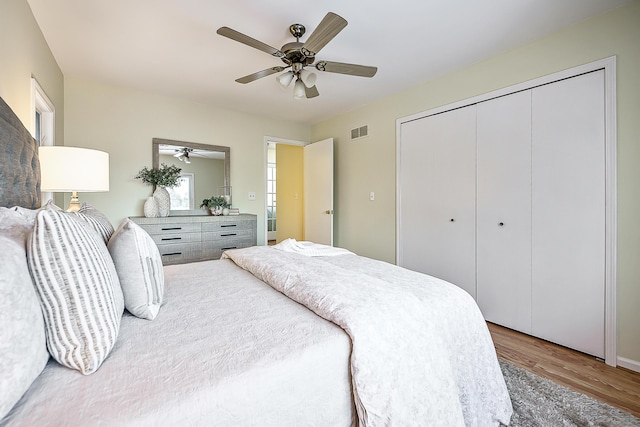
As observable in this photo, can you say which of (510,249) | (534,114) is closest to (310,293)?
(510,249)

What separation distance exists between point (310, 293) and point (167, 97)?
3472mm

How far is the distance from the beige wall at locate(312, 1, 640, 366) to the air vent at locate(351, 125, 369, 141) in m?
0.06

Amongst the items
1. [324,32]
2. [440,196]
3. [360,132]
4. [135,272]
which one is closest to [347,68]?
[324,32]

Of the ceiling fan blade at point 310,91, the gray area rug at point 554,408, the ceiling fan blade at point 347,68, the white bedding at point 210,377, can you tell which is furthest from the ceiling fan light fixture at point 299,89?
the gray area rug at point 554,408

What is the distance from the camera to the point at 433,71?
9.66 feet

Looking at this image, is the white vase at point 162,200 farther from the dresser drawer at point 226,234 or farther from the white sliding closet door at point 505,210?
the white sliding closet door at point 505,210

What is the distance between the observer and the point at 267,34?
2256 millimetres

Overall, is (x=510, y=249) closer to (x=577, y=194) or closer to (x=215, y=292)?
(x=577, y=194)

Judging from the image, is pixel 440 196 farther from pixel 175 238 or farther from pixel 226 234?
pixel 175 238

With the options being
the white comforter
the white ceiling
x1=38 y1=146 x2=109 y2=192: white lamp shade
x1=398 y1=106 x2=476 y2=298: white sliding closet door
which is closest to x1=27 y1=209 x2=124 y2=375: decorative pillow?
the white comforter

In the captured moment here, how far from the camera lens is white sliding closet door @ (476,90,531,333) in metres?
2.47

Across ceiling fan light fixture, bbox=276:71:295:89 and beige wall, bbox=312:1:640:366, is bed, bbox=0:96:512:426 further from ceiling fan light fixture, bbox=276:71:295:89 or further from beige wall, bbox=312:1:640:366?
ceiling fan light fixture, bbox=276:71:295:89

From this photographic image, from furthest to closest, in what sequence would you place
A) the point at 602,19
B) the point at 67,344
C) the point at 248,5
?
the point at 602,19, the point at 248,5, the point at 67,344

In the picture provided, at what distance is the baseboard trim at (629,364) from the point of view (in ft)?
6.40
